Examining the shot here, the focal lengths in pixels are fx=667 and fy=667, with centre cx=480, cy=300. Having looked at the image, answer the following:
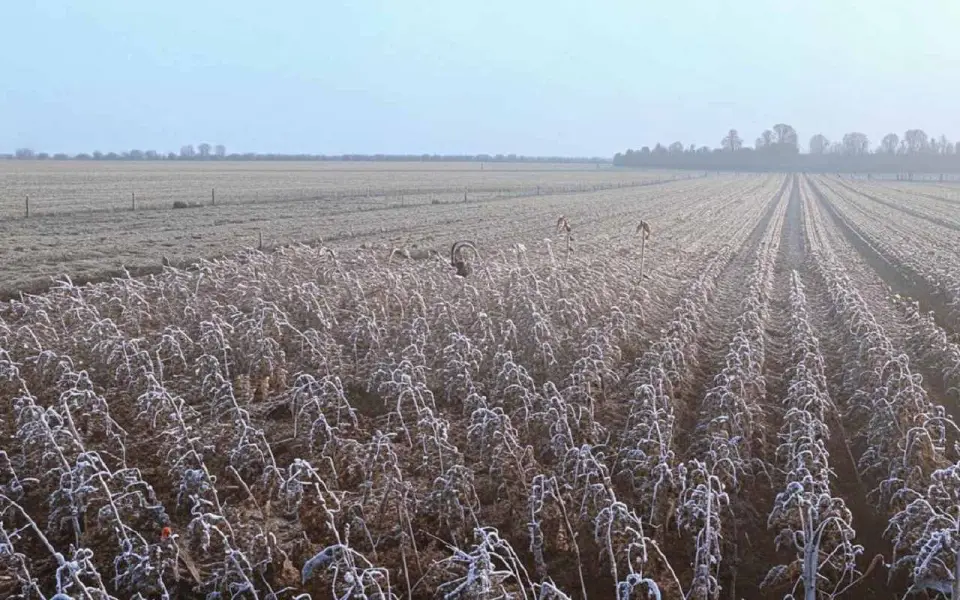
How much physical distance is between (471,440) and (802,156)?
17899 centimetres

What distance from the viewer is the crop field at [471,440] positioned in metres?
4.98

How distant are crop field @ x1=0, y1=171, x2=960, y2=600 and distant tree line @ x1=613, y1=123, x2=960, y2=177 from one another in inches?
5174

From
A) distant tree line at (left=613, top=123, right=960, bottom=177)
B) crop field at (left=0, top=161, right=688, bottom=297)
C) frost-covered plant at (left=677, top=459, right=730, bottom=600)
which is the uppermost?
distant tree line at (left=613, top=123, right=960, bottom=177)

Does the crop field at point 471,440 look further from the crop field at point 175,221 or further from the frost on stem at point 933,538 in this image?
the crop field at point 175,221

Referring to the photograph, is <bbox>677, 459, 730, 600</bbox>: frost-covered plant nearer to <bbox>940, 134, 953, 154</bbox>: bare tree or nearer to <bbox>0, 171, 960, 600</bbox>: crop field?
<bbox>0, 171, 960, 600</bbox>: crop field

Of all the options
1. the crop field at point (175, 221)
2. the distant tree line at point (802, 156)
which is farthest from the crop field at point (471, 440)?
the distant tree line at point (802, 156)

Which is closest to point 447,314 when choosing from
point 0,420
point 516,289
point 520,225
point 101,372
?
point 516,289

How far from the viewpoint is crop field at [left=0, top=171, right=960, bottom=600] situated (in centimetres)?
498

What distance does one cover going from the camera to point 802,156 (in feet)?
536

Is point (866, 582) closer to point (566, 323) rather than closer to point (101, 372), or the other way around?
point (566, 323)

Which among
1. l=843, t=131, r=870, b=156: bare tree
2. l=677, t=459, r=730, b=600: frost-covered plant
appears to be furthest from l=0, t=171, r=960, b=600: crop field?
l=843, t=131, r=870, b=156: bare tree

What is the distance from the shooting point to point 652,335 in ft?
38.1

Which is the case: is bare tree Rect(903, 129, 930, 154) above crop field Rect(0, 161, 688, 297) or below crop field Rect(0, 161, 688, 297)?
above

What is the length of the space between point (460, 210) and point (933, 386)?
29942 mm
